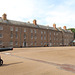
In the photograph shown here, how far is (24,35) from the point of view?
147ft

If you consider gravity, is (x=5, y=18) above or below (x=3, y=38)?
above

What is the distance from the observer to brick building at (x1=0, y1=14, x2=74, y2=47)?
39094mm

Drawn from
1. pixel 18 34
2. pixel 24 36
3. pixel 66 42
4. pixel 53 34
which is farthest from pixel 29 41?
pixel 66 42

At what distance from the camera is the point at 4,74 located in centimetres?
661

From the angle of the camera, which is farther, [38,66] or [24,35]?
[24,35]

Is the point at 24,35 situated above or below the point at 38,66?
above

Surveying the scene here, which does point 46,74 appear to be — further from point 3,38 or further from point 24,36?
point 24,36

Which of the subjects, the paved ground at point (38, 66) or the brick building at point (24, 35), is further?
the brick building at point (24, 35)

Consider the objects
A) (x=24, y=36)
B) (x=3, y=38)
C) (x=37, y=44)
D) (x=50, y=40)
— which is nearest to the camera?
(x=3, y=38)

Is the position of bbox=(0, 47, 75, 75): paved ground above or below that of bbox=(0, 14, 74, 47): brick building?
below

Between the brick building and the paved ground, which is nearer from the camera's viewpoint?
the paved ground

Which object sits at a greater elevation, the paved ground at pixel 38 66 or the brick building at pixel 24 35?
the brick building at pixel 24 35

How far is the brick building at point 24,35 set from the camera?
Answer: 128 feet

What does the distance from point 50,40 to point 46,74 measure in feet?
165
